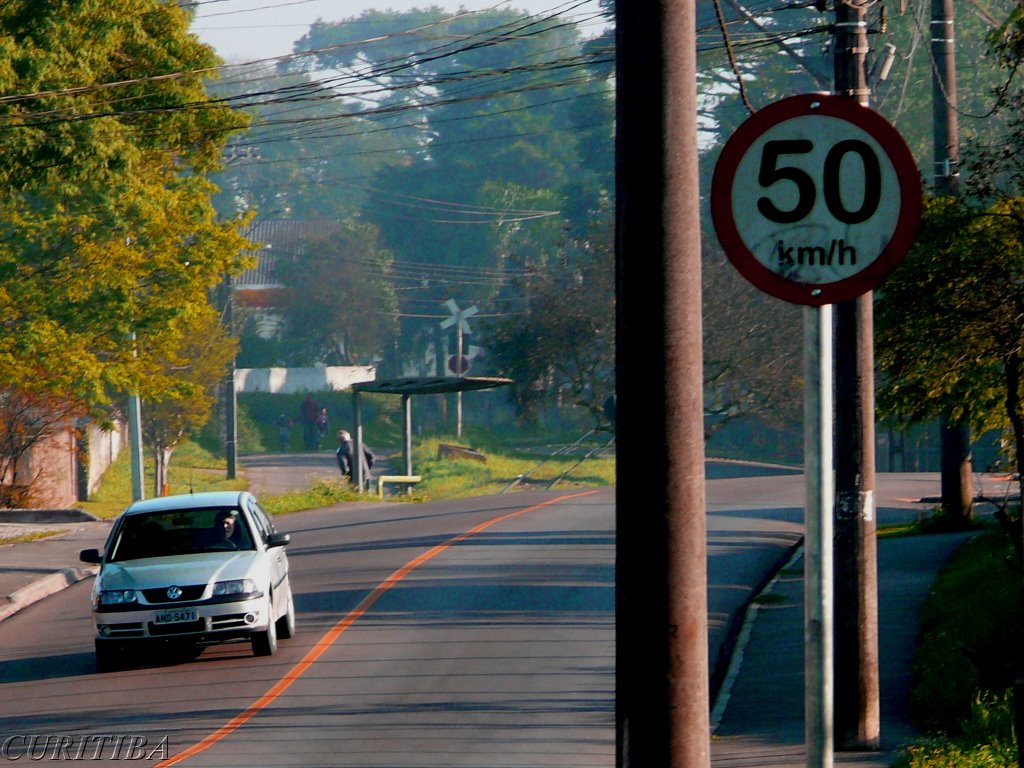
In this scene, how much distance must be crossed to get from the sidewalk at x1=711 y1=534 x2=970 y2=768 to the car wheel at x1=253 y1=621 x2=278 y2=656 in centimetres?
439

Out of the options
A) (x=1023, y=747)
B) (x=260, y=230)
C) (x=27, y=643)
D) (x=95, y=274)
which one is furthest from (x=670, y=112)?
(x=260, y=230)

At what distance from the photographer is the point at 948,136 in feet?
71.1

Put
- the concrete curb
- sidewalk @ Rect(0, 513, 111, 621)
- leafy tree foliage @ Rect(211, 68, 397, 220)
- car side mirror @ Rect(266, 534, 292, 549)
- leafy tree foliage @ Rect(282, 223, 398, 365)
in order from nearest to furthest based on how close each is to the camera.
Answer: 1. car side mirror @ Rect(266, 534, 292, 549)
2. the concrete curb
3. sidewalk @ Rect(0, 513, 111, 621)
4. leafy tree foliage @ Rect(282, 223, 398, 365)
5. leafy tree foliage @ Rect(211, 68, 397, 220)

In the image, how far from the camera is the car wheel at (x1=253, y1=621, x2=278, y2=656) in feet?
47.7

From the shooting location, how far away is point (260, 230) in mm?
109562

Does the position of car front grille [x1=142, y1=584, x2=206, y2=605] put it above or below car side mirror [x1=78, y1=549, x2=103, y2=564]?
below

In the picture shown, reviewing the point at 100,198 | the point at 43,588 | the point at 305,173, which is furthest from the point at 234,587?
the point at 305,173

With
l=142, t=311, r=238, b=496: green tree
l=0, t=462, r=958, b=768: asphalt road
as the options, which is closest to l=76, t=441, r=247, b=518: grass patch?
l=142, t=311, r=238, b=496: green tree

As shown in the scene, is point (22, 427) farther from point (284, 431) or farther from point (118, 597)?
point (284, 431)

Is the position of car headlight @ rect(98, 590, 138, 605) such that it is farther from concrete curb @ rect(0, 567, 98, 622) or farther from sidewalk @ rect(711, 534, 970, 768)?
sidewalk @ rect(711, 534, 970, 768)

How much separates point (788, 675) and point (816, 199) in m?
7.95

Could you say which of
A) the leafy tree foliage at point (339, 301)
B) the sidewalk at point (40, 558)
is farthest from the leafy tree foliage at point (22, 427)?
the leafy tree foliage at point (339, 301)

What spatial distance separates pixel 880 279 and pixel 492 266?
84.2m

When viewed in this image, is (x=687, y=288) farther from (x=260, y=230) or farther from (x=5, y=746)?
(x=260, y=230)
